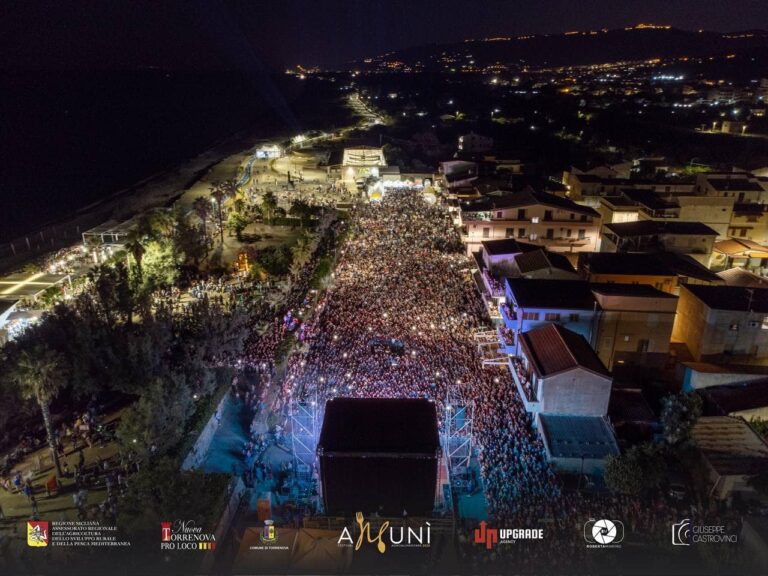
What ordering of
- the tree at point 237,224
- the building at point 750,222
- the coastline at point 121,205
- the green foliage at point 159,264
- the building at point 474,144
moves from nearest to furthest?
the green foliage at point 159,264 < the building at point 750,222 < the coastline at point 121,205 < the tree at point 237,224 < the building at point 474,144

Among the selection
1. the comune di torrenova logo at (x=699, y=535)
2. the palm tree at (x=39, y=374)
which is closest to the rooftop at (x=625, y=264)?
the comune di torrenova logo at (x=699, y=535)

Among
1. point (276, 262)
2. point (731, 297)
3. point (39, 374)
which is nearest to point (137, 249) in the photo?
point (276, 262)

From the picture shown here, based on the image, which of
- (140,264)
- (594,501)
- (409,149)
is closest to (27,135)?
(409,149)

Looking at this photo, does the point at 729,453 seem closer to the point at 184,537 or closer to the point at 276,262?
the point at 184,537

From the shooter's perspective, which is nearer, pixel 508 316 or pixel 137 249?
pixel 508 316

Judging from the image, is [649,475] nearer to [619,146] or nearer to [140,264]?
[140,264]

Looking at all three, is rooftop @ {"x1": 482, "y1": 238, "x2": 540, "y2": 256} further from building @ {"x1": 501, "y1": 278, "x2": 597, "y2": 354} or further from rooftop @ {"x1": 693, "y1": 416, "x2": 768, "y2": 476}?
rooftop @ {"x1": 693, "y1": 416, "x2": 768, "y2": 476}

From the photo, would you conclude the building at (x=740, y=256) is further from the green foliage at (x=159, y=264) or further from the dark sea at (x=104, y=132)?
the dark sea at (x=104, y=132)
